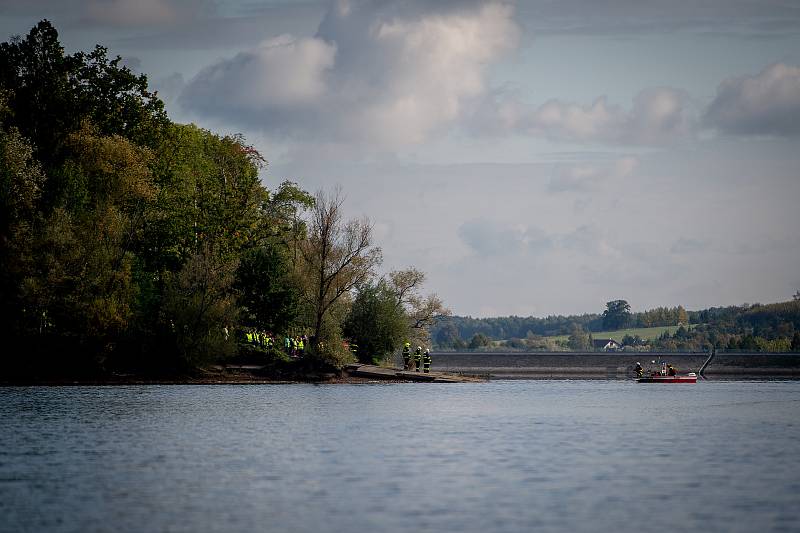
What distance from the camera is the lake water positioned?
24.6 m

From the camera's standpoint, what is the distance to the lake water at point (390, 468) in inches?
969

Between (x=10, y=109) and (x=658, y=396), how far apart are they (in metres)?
52.0

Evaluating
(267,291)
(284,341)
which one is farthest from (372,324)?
(267,291)

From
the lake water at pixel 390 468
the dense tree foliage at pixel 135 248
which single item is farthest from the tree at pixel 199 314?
the lake water at pixel 390 468

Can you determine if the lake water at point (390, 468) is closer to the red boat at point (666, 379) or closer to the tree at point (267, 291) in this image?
the tree at point (267, 291)

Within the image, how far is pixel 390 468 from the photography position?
33.6m

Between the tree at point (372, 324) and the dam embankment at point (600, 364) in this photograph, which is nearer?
the tree at point (372, 324)

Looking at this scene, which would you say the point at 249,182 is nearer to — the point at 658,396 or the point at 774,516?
the point at 658,396

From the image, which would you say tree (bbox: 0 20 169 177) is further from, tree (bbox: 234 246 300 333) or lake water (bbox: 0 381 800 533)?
lake water (bbox: 0 381 800 533)

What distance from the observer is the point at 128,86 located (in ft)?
295

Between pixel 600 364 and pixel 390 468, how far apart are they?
4797 inches

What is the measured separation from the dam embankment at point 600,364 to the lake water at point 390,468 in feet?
278

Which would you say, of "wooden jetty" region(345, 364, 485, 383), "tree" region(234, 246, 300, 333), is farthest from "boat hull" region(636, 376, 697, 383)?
"tree" region(234, 246, 300, 333)

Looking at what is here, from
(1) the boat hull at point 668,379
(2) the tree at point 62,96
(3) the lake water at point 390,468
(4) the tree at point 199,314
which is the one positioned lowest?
(3) the lake water at point 390,468
